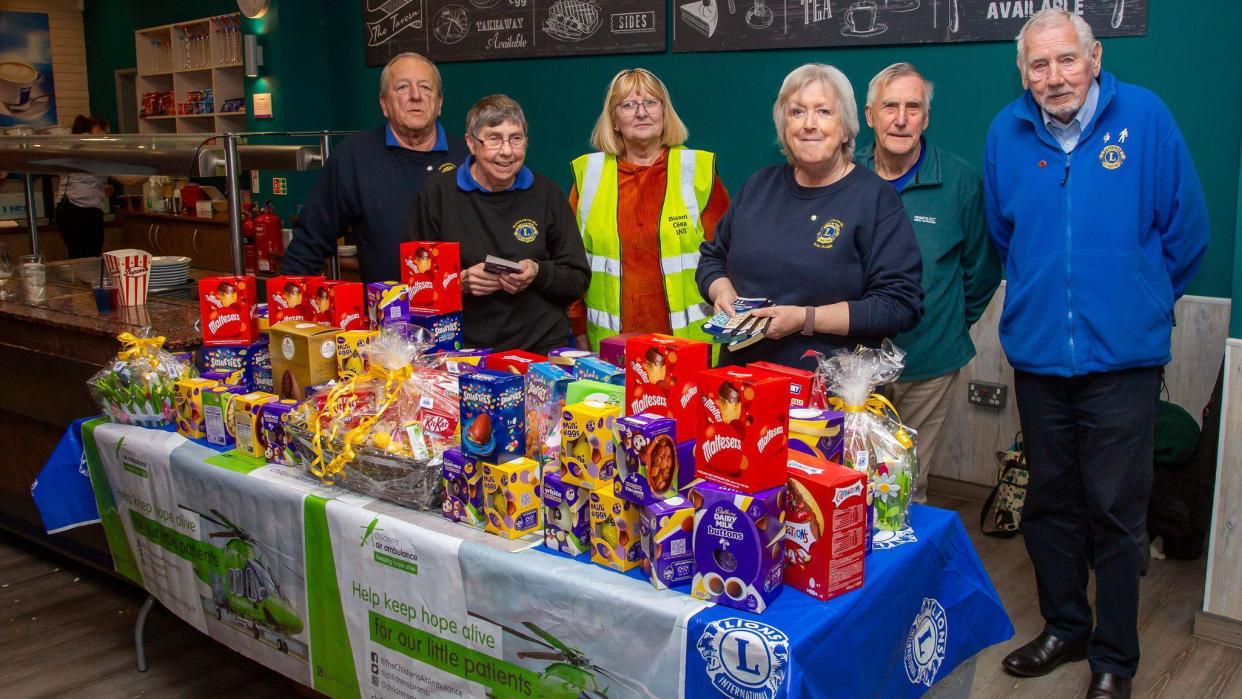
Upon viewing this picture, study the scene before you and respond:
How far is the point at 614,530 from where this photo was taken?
5.75ft

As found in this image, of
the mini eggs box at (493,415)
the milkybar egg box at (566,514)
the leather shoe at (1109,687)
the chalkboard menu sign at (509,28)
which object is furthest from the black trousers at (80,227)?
the leather shoe at (1109,687)

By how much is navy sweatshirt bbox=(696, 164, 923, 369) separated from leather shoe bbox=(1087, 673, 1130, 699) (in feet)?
3.84

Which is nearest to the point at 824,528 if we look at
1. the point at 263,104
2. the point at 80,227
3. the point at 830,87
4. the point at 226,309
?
the point at 830,87

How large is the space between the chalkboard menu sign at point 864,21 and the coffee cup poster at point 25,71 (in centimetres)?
824

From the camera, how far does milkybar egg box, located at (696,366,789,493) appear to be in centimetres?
157

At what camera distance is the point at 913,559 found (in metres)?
1.84

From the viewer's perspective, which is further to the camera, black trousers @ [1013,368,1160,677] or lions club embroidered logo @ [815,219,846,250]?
black trousers @ [1013,368,1160,677]

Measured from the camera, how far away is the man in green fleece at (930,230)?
2818 millimetres

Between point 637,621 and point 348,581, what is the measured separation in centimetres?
78

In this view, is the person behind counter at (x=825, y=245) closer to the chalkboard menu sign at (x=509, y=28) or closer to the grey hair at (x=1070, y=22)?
the grey hair at (x=1070, y=22)

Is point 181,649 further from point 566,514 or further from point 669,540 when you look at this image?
point 669,540

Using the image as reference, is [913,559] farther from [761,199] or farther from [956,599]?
[761,199]

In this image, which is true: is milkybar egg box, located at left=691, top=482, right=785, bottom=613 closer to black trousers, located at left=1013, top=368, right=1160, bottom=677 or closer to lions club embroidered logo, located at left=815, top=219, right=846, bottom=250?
lions club embroidered logo, located at left=815, top=219, right=846, bottom=250

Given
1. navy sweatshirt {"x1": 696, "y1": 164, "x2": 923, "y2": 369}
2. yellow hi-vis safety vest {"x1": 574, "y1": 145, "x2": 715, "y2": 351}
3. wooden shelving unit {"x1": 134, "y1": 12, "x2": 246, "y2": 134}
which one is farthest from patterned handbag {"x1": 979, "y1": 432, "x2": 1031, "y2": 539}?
wooden shelving unit {"x1": 134, "y1": 12, "x2": 246, "y2": 134}
